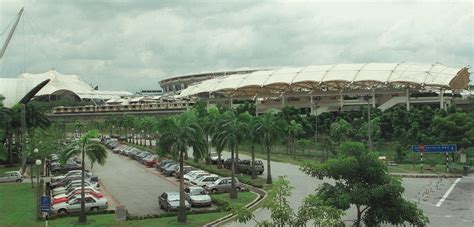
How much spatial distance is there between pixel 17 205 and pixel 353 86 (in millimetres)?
83077

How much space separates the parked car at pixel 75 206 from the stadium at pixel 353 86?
6960cm

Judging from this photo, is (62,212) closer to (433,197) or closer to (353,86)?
(433,197)

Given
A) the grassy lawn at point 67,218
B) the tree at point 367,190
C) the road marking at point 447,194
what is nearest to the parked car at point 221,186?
the grassy lawn at point 67,218

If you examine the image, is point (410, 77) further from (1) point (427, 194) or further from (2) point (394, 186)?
(2) point (394, 186)

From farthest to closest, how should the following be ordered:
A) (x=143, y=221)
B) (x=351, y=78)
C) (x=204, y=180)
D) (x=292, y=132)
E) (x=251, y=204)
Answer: (x=351, y=78) → (x=292, y=132) → (x=204, y=180) → (x=251, y=204) → (x=143, y=221)

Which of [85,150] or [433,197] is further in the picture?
[433,197]

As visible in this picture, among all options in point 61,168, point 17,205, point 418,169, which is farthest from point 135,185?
point 418,169

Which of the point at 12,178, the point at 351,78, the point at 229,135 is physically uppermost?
the point at 351,78

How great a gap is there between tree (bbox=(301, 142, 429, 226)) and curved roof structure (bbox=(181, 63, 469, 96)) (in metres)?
84.9

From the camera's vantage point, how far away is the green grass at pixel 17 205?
29.5 m

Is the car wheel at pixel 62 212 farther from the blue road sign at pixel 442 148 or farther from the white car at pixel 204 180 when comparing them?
the blue road sign at pixel 442 148

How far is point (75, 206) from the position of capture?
31.7 meters

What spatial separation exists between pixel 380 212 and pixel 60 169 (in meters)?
41.8

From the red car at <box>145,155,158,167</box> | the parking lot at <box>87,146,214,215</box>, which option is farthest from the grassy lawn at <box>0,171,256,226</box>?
the red car at <box>145,155,158,167</box>
